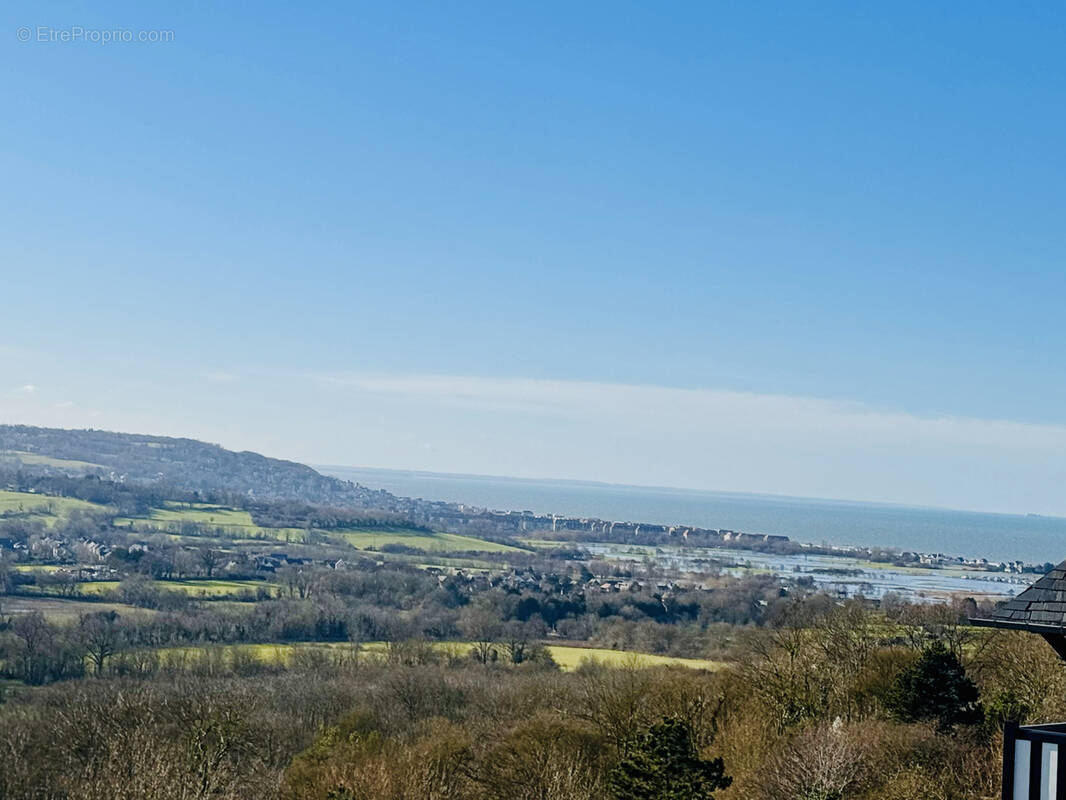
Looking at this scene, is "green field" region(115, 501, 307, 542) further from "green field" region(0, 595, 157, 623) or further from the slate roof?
the slate roof

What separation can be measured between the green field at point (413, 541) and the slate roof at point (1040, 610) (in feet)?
557

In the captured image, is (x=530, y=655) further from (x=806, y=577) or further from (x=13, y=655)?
(x=806, y=577)

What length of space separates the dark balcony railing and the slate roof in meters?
0.77

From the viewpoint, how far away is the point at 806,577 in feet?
529

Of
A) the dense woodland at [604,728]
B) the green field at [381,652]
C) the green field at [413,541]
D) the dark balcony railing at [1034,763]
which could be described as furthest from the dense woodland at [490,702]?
the green field at [413,541]

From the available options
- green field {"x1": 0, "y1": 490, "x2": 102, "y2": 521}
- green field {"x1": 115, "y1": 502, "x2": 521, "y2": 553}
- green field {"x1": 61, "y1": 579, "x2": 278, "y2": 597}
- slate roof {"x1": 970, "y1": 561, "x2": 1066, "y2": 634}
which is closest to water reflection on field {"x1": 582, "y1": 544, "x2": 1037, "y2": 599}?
green field {"x1": 115, "y1": 502, "x2": 521, "y2": 553}

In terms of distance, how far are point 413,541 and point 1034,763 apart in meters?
180

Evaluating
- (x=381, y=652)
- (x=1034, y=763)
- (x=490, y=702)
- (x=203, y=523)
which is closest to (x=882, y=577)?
(x=203, y=523)

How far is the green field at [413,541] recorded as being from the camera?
182m

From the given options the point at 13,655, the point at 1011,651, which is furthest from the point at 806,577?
the point at 1011,651

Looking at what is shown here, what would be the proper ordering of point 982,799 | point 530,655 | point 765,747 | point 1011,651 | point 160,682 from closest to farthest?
point 982,799, point 765,747, point 1011,651, point 160,682, point 530,655

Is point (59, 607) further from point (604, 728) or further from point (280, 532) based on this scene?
point (280, 532)

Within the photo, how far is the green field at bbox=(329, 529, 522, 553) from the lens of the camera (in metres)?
182

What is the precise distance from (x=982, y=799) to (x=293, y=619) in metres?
78.9
